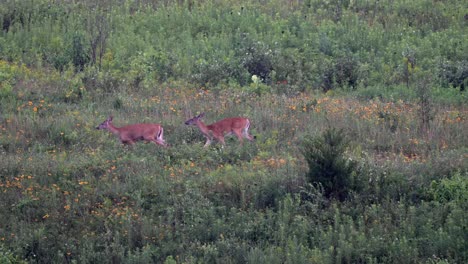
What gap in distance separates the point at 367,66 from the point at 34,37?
1025cm

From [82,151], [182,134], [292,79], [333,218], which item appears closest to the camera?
[333,218]


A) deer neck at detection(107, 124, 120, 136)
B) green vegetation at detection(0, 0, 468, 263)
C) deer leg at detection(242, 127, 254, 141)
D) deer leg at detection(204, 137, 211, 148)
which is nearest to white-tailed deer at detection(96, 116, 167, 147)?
deer neck at detection(107, 124, 120, 136)

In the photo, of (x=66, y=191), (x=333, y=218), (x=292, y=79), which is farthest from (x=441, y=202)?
(x=292, y=79)

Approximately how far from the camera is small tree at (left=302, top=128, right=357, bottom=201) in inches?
540

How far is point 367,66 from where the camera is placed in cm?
2334

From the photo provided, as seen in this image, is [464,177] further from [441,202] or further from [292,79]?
[292,79]

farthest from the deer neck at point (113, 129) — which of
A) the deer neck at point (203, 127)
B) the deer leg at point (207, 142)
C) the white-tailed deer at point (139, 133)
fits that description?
the deer leg at point (207, 142)

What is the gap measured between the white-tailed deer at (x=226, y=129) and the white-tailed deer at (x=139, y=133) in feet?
3.16

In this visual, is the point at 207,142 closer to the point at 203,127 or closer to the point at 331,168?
the point at 203,127

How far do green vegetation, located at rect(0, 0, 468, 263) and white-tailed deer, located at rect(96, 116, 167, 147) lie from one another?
0.72 ft

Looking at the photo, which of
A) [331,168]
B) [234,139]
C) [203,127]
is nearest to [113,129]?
[203,127]

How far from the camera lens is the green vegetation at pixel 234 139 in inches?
490

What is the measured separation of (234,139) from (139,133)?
2.15 meters

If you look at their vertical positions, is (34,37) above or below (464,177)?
below
